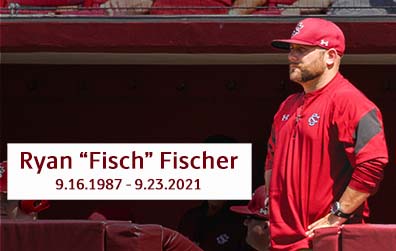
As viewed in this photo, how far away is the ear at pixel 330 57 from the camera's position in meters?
5.76

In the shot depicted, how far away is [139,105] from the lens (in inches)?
412

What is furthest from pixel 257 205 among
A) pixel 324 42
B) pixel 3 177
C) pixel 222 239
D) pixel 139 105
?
pixel 139 105

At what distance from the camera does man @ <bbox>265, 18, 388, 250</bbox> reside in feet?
17.8

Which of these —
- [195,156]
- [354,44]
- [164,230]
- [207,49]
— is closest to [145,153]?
[195,156]

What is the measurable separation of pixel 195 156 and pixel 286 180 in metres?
3.65

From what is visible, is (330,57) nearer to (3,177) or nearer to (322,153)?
(322,153)

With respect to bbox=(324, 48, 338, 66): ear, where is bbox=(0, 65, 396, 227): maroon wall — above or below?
below

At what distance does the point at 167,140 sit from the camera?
408 inches

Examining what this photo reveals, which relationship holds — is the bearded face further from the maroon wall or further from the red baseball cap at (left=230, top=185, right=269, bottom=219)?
the maroon wall

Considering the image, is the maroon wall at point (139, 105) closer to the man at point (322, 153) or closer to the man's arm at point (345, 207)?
the man at point (322, 153)

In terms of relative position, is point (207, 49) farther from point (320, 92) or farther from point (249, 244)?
point (320, 92)

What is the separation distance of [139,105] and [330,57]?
4.85 metres

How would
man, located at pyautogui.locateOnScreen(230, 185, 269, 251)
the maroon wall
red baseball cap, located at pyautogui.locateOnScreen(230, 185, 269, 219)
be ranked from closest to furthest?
1. red baseball cap, located at pyautogui.locateOnScreen(230, 185, 269, 219)
2. man, located at pyautogui.locateOnScreen(230, 185, 269, 251)
3. the maroon wall

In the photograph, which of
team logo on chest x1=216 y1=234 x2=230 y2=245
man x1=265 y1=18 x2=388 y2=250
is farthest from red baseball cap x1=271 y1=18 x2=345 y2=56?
team logo on chest x1=216 y1=234 x2=230 y2=245
